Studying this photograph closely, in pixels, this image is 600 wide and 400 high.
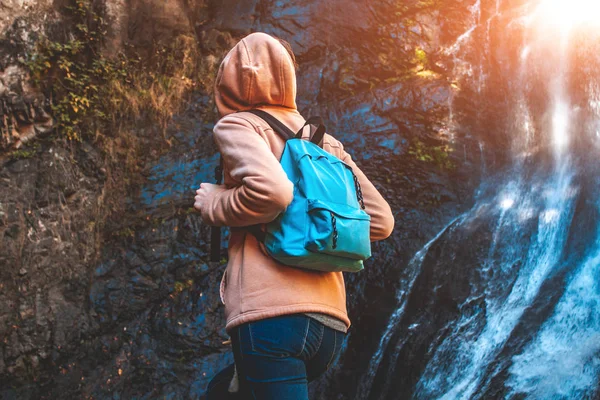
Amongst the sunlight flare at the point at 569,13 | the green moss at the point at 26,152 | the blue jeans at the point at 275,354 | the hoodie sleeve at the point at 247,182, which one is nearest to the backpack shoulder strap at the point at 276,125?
the hoodie sleeve at the point at 247,182

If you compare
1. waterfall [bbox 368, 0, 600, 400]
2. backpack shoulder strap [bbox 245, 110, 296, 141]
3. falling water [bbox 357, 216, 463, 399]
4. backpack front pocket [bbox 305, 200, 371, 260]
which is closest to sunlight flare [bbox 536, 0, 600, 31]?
waterfall [bbox 368, 0, 600, 400]

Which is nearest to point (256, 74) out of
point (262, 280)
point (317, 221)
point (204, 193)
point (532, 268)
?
point (204, 193)

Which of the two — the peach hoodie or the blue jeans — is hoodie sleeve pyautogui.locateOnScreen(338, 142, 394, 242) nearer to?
the peach hoodie

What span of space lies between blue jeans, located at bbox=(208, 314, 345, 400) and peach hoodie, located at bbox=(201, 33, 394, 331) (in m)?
0.04

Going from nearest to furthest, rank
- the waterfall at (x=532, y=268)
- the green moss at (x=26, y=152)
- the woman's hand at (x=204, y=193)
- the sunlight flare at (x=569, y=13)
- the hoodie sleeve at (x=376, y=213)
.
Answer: the woman's hand at (x=204, y=193), the hoodie sleeve at (x=376, y=213), the waterfall at (x=532, y=268), the green moss at (x=26, y=152), the sunlight flare at (x=569, y=13)

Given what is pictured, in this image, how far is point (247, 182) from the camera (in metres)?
1.74

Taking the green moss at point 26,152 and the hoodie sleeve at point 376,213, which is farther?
the green moss at point 26,152

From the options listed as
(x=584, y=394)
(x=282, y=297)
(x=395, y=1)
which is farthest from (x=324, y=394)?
(x=395, y=1)

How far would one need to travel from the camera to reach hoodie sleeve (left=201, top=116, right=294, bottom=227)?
1.72m

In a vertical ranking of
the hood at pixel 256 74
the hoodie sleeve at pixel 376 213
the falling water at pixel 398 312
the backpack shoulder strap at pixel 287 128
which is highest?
the hood at pixel 256 74

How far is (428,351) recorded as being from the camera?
4656 mm

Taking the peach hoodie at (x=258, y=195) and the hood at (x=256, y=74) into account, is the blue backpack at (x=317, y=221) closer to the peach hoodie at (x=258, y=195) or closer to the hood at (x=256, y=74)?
the peach hoodie at (x=258, y=195)

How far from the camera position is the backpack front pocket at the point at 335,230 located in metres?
1.71

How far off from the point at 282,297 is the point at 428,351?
10.9 ft
